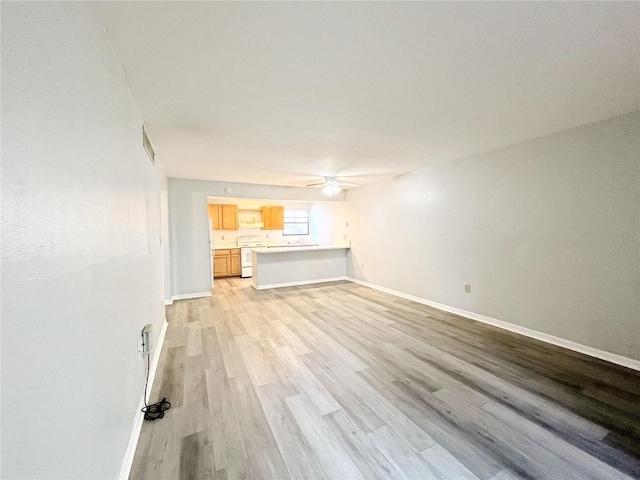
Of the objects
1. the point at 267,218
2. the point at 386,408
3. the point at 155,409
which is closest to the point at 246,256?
the point at 267,218

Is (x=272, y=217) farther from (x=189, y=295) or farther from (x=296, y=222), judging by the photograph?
(x=189, y=295)

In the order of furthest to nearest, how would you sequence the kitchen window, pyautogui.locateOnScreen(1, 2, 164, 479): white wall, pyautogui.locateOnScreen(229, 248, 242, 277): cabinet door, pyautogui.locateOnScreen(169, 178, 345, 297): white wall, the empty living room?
the kitchen window → pyautogui.locateOnScreen(229, 248, 242, 277): cabinet door → pyautogui.locateOnScreen(169, 178, 345, 297): white wall → the empty living room → pyautogui.locateOnScreen(1, 2, 164, 479): white wall

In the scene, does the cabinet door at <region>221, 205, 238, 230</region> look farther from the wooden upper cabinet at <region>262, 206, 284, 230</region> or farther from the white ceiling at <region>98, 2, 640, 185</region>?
the white ceiling at <region>98, 2, 640, 185</region>

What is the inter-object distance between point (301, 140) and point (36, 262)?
2496mm

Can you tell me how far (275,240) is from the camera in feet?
27.0

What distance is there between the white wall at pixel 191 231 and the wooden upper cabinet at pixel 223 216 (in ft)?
6.92

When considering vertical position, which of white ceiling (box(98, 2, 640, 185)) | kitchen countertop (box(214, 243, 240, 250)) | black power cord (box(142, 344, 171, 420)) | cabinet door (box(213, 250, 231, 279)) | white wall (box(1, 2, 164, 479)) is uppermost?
white ceiling (box(98, 2, 640, 185))

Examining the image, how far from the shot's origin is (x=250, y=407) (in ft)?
6.36

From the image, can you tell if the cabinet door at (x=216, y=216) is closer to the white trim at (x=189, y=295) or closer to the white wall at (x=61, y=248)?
the white trim at (x=189, y=295)

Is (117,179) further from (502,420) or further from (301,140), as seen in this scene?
(502,420)

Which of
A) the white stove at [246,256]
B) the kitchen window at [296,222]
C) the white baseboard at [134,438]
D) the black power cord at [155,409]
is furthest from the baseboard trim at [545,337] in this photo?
the kitchen window at [296,222]

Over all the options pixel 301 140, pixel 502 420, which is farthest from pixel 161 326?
pixel 502 420

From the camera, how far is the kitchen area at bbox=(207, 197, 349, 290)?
19.1 feet

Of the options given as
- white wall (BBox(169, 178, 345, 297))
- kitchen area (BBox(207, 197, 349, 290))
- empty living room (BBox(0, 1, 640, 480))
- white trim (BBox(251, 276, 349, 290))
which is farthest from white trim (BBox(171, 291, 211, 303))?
empty living room (BBox(0, 1, 640, 480))
